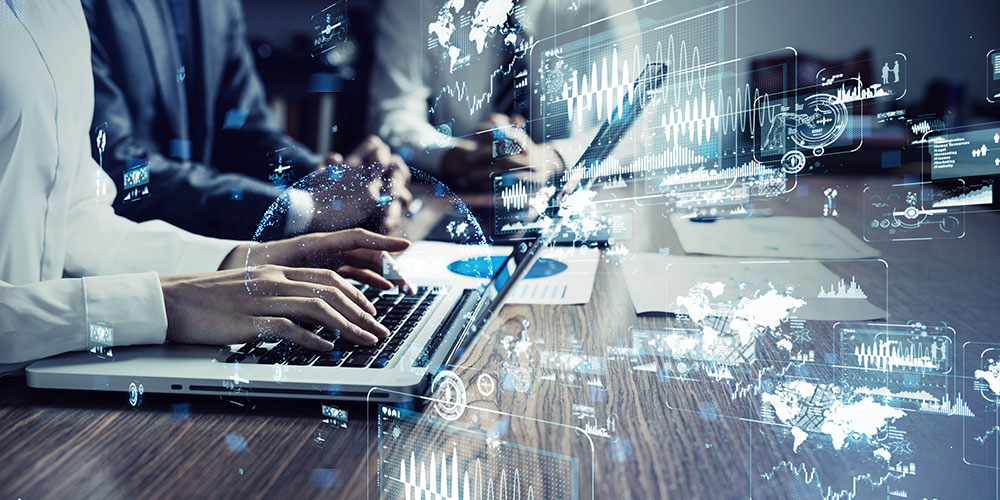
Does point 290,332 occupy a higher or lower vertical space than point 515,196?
lower

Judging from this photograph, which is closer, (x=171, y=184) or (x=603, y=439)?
(x=603, y=439)

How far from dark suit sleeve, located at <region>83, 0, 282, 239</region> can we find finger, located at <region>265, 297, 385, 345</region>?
0.45ft

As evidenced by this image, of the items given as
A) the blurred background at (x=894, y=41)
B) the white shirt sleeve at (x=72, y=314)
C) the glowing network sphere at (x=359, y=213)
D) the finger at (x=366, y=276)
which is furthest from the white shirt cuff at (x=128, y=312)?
the blurred background at (x=894, y=41)

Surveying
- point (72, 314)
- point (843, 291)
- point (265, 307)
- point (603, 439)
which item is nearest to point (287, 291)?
point (265, 307)

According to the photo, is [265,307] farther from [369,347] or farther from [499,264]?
[499,264]

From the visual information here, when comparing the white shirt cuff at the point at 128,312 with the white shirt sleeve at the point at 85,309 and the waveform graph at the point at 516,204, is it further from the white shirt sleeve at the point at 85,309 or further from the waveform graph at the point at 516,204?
the waveform graph at the point at 516,204

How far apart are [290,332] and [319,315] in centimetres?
4

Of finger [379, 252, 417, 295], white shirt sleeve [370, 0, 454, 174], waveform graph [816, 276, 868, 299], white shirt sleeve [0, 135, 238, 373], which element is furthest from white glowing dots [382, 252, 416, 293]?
waveform graph [816, 276, 868, 299]

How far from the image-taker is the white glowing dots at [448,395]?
0.39m

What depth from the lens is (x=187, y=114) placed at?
66 centimetres

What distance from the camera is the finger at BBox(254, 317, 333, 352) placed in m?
0.48

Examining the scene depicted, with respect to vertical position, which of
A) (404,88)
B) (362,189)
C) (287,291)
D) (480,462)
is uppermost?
(404,88)

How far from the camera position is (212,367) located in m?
0.46

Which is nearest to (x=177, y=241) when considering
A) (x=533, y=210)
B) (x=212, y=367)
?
(x=212, y=367)
